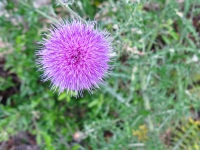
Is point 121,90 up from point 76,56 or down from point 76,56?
down

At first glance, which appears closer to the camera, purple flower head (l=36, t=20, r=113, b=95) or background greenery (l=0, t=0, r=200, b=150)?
purple flower head (l=36, t=20, r=113, b=95)

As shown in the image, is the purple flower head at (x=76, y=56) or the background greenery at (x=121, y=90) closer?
the purple flower head at (x=76, y=56)

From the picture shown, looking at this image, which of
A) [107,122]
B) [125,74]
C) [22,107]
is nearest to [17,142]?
[22,107]

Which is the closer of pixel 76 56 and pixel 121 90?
pixel 76 56
